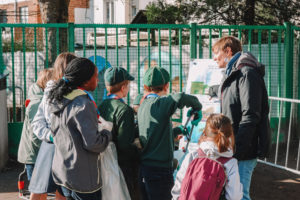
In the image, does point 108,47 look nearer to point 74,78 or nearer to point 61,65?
point 61,65

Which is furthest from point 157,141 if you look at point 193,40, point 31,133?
point 193,40

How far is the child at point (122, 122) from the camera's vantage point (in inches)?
→ 126

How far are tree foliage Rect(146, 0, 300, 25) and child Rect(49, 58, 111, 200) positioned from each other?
6.83 m

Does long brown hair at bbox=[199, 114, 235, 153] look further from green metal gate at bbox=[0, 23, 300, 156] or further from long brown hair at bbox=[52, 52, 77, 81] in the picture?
green metal gate at bbox=[0, 23, 300, 156]

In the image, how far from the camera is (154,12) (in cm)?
976

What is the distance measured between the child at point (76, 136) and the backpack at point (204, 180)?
2.16 feet

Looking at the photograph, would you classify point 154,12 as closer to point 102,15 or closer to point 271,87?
point 271,87

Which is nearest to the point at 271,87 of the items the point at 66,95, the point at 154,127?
the point at 154,127

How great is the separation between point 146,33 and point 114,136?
3.71m

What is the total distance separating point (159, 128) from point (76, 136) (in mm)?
762

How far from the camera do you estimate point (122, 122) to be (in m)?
3.20

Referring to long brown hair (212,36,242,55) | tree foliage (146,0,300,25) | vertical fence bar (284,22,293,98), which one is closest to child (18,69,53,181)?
long brown hair (212,36,242,55)

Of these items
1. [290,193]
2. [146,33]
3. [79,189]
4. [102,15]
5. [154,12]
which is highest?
[102,15]

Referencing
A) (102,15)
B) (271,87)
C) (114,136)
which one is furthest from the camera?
(102,15)
